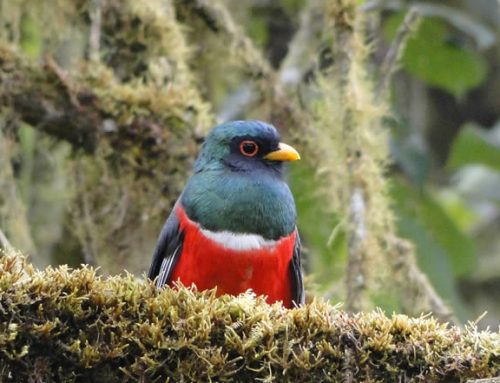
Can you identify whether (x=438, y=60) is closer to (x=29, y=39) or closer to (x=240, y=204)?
(x=240, y=204)

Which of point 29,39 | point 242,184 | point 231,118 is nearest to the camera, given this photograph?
point 242,184

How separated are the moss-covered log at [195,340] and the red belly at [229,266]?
1128 mm

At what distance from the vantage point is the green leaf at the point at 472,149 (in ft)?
18.9

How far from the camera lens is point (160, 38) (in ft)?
18.1

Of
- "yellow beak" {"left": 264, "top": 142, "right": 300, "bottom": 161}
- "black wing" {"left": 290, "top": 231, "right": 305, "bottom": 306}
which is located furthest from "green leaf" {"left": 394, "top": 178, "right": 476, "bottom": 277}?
"black wing" {"left": 290, "top": 231, "right": 305, "bottom": 306}

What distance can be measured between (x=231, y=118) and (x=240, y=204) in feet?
6.14

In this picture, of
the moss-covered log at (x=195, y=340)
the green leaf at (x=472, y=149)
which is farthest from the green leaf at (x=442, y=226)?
the moss-covered log at (x=195, y=340)

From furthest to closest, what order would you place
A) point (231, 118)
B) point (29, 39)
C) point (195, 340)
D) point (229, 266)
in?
point (29, 39) → point (231, 118) → point (229, 266) → point (195, 340)

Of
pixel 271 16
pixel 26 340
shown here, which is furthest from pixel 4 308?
pixel 271 16

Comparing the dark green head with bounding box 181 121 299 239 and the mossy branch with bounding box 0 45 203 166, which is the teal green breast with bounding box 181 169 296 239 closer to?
the dark green head with bounding box 181 121 299 239

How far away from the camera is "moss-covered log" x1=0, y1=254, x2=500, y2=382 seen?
8.39ft

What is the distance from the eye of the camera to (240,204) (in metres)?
4.08

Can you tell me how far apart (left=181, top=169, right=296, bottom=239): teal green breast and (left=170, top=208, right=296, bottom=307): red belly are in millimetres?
56

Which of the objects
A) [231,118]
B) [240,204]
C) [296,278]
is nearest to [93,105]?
[231,118]
